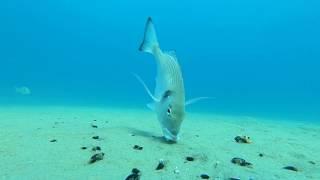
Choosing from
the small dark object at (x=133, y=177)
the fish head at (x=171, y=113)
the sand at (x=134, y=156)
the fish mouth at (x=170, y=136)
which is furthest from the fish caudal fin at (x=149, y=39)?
the small dark object at (x=133, y=177)

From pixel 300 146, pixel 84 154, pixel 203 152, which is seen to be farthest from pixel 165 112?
pixel 300 146

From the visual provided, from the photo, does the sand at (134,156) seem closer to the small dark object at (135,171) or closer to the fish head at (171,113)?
the small dark object at (135,171)

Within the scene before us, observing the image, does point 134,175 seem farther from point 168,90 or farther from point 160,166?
point 168,90

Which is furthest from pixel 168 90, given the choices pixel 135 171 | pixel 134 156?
pixel 135 171

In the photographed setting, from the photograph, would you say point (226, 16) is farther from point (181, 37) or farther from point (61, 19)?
point (61, 19)

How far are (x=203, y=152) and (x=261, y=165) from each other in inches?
31.6

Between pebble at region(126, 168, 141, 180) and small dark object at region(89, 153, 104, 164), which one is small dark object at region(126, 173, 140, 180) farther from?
small dark object at region(89, 153, 104, 164)

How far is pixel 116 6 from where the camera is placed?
11600cm

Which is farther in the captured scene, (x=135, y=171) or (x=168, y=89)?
(x=168, y=89)

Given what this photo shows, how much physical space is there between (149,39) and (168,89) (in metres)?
0.80

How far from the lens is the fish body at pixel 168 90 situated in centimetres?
514

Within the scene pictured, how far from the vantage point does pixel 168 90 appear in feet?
17.1

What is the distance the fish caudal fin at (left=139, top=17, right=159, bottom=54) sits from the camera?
Result: 523 centimetres

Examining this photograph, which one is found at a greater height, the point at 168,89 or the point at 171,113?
the point at 168,89
